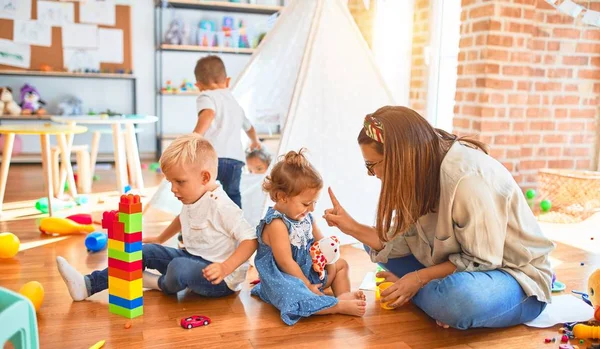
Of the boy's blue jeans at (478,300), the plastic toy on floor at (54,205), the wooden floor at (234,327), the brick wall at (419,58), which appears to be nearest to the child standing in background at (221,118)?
the wooden floor at (234,327)

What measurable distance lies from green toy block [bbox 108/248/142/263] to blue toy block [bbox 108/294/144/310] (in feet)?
0.40

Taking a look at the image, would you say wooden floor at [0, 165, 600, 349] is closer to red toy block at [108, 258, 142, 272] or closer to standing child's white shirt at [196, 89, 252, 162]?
red toy block at [108, 258, 142, 272]

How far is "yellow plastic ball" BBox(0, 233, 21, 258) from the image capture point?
7.10 ft

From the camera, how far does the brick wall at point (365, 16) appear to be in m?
4.16

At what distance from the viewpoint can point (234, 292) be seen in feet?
6.20

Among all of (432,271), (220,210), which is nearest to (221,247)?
(220,210)

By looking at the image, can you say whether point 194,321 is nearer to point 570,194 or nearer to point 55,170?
point 55,170

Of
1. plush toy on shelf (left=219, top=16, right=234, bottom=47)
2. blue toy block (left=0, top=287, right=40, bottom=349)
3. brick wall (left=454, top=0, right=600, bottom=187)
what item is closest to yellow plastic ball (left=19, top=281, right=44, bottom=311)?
blue toy block (left=0, top=287, right=40, bottom=349)

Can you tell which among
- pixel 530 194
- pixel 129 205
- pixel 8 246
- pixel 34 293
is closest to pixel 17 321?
pixel 129 205

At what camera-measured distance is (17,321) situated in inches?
35.4

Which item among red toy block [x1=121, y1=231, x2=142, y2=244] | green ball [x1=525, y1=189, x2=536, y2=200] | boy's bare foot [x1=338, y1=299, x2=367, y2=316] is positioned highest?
red toy block [x1=121, y1=231, x2=142, y2=244]

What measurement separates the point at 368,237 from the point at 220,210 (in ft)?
1.52

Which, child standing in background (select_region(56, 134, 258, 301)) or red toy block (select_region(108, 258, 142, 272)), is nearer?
red toy block (select_region(108, 258, 142, 272))

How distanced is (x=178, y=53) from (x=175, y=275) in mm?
3843
